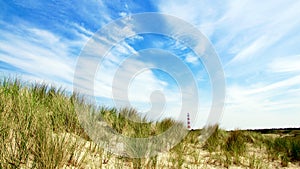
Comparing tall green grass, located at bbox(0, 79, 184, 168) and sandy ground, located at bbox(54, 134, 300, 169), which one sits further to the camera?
sandy ground, located at bbox(54, 134, 300, 169)

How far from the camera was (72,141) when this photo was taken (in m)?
3.31

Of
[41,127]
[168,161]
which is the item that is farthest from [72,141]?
[168,161]

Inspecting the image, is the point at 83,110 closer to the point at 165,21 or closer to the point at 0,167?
the point at 0,167

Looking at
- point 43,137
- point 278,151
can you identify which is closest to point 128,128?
point 43,137

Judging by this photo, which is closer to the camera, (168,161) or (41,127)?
(41,127)

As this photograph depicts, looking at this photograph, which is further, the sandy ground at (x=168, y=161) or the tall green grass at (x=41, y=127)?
the sandy ground at (x=168, y=161)

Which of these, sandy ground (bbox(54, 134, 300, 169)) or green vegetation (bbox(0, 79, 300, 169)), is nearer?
green vegetation (bbox(0, 79, 300, 169))

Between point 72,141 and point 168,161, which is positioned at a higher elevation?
point 72,141

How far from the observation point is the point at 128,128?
18.1 feet

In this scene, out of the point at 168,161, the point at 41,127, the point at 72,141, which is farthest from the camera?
the point at 168,161

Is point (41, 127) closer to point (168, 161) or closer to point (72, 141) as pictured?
→ point (72, 141)

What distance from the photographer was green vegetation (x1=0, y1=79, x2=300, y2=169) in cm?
289

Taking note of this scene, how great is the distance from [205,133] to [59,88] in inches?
166

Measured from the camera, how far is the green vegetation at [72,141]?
9.47ft
